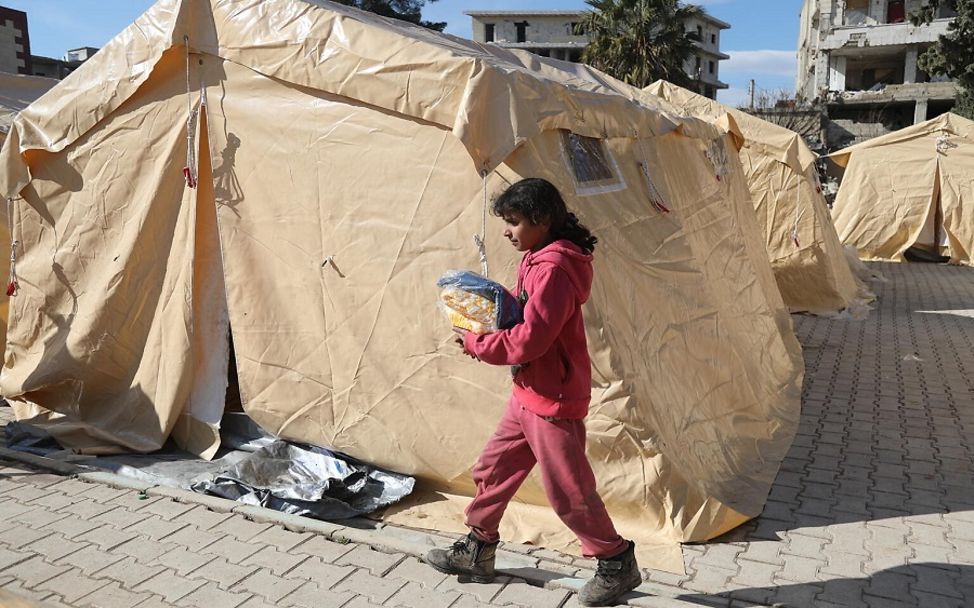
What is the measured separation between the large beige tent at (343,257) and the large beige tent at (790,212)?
5.53 metres

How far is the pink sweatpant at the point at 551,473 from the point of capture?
2926 mm

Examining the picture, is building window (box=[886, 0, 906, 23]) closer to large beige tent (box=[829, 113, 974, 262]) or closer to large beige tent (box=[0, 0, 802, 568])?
large beige tent (box=[829, 113, 974, 262])

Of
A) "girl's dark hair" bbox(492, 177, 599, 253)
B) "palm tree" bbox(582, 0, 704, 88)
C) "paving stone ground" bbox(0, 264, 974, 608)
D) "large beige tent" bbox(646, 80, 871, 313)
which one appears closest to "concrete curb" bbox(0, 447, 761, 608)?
"paving stone ground" bbox(0, 264, 974, 608)

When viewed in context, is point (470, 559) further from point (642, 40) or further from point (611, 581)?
point (642, 40)

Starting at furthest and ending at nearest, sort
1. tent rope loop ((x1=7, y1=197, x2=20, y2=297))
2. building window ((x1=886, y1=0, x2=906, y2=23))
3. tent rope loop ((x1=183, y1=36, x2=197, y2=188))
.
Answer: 1. building window ((x1=886, y1=0, x2=906, y2=23))
2. tent rope loop ((x1=7, y1=197, x2=20, y2=297))
3. tent rope loop ((x1=183, y1=36, x2=197, y2=188))

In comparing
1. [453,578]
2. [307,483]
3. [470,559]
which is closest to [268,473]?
[307,483]

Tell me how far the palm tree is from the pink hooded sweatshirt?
2683 cm

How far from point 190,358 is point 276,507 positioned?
3.53ft

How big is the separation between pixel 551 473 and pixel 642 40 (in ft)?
91.7

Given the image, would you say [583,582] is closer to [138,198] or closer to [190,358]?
[190,358]

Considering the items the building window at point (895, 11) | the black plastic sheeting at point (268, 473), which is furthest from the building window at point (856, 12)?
the black plastic sheeting at point (268, 473)

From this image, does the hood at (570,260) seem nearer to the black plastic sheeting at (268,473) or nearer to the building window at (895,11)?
the black plastic sheeting at (268,473)

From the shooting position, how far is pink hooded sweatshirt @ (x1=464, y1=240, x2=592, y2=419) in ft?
9.06

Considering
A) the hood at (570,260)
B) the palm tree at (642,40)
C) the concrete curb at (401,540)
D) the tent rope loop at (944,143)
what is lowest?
the concrete curb at (401,540)
